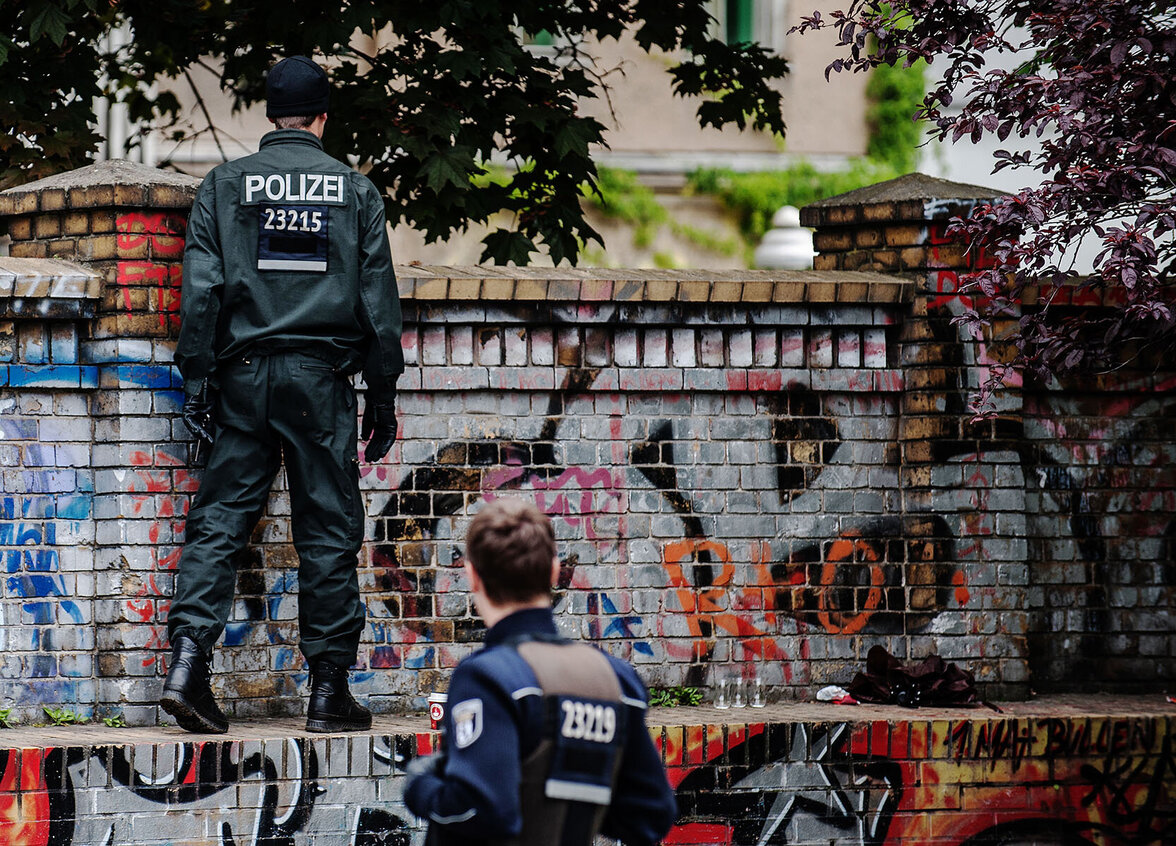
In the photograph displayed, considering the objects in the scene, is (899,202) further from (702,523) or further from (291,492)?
(291,492)

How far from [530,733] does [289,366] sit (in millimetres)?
2361

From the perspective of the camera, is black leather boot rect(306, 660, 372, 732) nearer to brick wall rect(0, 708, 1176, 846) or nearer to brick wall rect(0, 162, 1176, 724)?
brick wall rect(0, 708, 1176, 846)

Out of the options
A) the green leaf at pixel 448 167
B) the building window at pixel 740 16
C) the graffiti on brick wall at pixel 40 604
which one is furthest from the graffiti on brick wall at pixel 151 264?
the building window at pixel 740 16

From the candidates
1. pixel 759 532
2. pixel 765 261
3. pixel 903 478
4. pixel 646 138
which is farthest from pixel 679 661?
pixel 646 138

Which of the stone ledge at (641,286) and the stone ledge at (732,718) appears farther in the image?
the stone ledge at (641,286)

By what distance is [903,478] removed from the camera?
5977 mm

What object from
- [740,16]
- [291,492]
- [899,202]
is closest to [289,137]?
[291,492]

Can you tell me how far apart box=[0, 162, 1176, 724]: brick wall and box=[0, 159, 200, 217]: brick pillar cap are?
13 mm

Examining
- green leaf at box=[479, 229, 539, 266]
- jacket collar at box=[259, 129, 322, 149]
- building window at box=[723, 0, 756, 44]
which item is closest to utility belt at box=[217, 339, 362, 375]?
jacket collar at box=[259, 129, 322, 149]

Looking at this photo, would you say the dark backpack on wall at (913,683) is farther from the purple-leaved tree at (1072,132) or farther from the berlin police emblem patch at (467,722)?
the berlin police emblem patch at (467,722)

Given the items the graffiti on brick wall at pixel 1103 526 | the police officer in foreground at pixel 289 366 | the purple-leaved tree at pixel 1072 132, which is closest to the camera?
the police officer in foreground at pixel 289 366

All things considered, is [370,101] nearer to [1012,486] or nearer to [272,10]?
[272,10]

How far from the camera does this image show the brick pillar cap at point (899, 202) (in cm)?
598

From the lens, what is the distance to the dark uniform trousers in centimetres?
485
